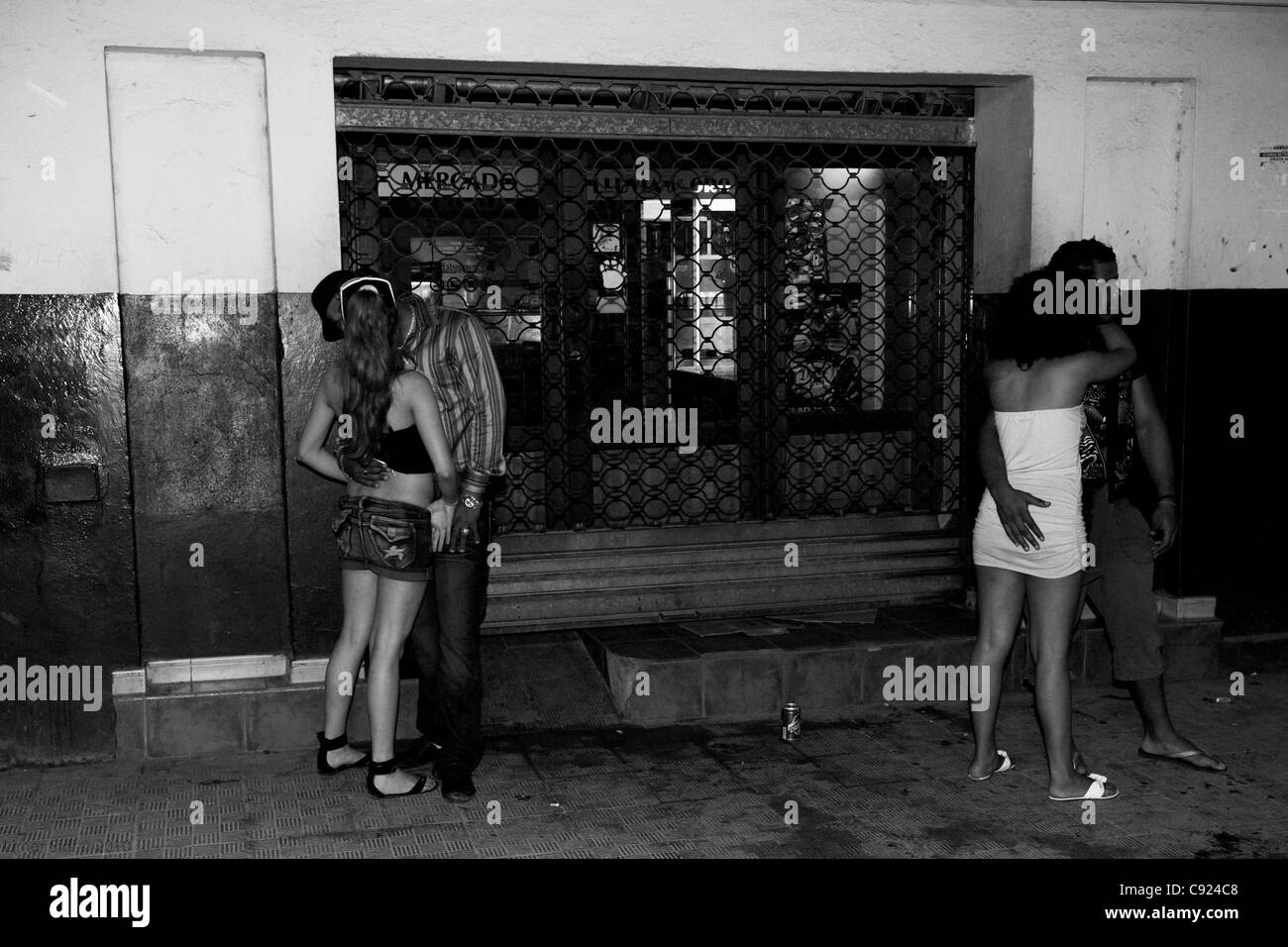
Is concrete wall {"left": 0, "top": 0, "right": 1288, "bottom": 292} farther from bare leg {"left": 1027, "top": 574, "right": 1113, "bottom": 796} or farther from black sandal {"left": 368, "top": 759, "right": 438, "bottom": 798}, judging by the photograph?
bare leg {"left": 1027, "top": 574, "right": 1113, "bottom": 796}

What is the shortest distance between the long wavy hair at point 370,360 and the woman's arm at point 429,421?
0.24ft

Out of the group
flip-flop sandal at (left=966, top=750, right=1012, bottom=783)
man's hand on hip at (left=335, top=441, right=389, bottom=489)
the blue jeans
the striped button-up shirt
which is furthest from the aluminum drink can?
man's hand on hip at (left=335, top=441, right=389, bottom=489)

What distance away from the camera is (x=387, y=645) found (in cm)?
488

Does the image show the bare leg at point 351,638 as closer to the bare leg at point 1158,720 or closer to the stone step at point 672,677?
the stone step at point 672,677

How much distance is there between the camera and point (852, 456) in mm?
7254

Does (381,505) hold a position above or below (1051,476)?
below

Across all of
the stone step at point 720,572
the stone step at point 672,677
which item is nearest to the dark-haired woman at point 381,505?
the stone step at point 672,677

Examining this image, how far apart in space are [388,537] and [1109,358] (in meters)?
2.74

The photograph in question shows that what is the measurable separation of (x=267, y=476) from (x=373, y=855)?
1.88 metres

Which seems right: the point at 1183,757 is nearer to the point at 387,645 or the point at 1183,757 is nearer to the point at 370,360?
the point at 387,645

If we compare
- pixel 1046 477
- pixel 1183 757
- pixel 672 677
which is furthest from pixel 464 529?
Result: pixel 1183 757

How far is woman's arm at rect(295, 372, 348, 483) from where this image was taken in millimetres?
4988

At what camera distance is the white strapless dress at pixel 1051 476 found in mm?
4734

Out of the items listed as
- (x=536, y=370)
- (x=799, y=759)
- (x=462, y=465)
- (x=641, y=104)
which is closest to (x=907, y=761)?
(x=799, y=759)
